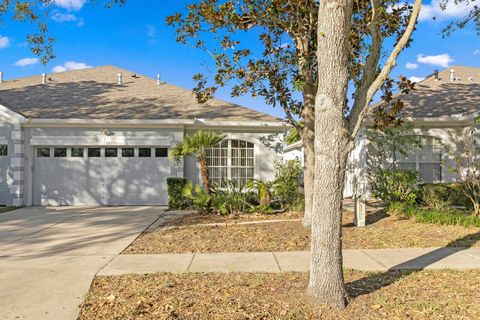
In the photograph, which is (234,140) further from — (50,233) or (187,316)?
(187,316)

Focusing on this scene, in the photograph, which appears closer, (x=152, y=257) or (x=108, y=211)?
(x=152, y=257)

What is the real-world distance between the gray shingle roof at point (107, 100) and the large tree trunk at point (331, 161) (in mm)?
10566

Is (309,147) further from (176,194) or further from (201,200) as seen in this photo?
(176,194)

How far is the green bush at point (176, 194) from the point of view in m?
13.5

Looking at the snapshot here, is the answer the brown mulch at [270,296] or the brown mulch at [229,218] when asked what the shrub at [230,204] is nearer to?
the brown mulch at [229,218]

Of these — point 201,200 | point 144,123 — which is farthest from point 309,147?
point 144,123

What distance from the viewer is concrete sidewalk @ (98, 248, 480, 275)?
19.3 ft

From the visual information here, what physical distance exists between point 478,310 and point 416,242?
371 cm

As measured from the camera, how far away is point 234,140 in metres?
15.2

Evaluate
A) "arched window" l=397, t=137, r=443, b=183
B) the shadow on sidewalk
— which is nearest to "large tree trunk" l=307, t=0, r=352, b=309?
the shadow on sidewalk

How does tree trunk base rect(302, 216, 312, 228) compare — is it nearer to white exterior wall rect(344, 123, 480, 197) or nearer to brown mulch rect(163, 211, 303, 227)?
brown mulch rect(163, 211, 303, 227)

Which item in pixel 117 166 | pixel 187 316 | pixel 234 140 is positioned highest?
pixel 234 140

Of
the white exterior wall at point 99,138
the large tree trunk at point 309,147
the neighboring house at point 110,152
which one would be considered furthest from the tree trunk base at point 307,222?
the white exterior wall at point 99,138

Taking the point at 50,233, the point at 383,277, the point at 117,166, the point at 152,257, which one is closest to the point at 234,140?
the point at 117,166
